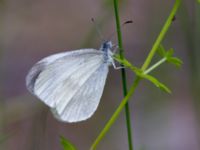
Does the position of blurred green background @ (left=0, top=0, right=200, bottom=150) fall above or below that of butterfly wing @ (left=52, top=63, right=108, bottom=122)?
below

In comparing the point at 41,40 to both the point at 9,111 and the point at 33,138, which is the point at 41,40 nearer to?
the point at 9,111

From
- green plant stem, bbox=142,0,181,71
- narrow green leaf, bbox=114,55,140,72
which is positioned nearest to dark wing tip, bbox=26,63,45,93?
narrow green leaf, bbox=114,55,140,72

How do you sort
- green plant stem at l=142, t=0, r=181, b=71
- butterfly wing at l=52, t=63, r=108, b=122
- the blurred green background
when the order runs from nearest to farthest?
green plant stem at l=142, t=0, r=181, b=71, butterfly wing at l=52, t=63, r=108, b=122, the blurred green background

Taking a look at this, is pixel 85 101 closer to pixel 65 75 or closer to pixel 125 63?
pixel 65 75

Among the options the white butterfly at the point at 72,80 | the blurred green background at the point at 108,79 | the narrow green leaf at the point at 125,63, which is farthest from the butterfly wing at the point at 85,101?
the blurred green background at the point at 108,79

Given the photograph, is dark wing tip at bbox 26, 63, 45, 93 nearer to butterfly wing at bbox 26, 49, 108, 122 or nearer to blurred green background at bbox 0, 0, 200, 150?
butterfly wing at bbox 26, 49, 108, 122

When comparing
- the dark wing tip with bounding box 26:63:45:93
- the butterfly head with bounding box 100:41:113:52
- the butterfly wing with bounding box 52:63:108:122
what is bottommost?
the butterfly wing with bounding box 52:63:108:122
